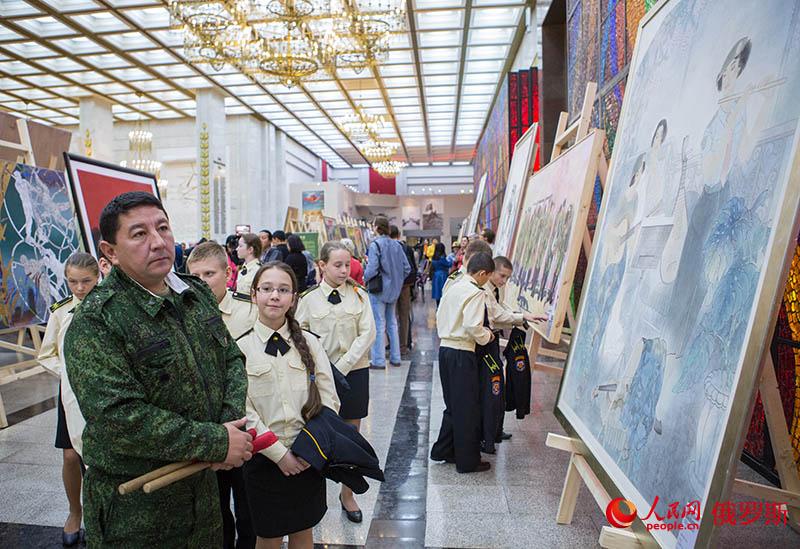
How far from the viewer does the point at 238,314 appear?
9.39ft

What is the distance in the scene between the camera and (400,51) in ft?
42.3

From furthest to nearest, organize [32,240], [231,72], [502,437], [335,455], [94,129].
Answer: [94,129] < [231,72] < [32,240] < [502,437] < [335,455]

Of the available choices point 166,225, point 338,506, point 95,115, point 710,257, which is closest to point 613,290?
point 710,257

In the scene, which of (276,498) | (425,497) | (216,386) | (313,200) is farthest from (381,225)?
(313,200)

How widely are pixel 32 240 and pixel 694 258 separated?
17.6 ft

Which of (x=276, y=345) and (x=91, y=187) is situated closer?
(x=276, y=345)

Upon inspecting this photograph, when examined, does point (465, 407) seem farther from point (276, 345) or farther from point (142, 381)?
point (142, 381)

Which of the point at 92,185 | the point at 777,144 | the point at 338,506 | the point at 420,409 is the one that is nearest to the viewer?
the point at 777,144

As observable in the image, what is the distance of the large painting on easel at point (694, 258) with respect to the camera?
1285 mm

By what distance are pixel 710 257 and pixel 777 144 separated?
0.33m

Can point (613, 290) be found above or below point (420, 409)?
above

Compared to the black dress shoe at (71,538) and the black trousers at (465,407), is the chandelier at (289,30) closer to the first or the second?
the black trousers at (465,407)

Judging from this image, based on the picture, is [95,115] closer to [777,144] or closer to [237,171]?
[237,171]

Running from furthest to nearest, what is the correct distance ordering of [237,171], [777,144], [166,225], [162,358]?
[237,171]
[166,225]
[162,358]
[777,144]
